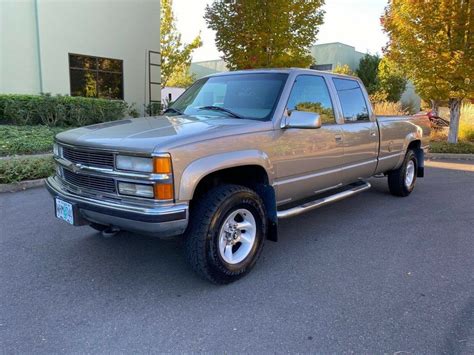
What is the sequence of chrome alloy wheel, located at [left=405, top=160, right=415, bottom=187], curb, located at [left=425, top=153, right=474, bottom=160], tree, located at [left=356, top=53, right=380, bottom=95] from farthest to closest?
1. tree, located at [left=356, top=53, right=380, bottom=95]
2. curb, located at [left=425, top=153, right=474, bottom=160]
3. chrome alloy wheel, located at [left=405, top=160, right=415, bottom=187]

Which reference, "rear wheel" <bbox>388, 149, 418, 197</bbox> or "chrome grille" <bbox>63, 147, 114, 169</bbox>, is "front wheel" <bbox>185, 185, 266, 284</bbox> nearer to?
"chrome grille" <bbox>63, 147, 114, 169</bbox>

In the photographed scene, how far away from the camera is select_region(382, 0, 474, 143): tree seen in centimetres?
1029

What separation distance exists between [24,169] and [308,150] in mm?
5084

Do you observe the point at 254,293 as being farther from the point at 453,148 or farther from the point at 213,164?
the point at 453,148

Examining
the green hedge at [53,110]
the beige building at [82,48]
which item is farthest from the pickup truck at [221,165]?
the beige building at [82,48]

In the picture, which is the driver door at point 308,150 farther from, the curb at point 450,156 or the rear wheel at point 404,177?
the curb at point 450,156

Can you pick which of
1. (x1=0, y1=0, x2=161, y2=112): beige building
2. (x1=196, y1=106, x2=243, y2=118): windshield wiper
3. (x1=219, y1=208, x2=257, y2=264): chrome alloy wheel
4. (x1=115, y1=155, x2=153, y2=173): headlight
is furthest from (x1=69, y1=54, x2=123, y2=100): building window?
(x1=219, y1=208, x2=257, y2=264): chrome alloy wheel

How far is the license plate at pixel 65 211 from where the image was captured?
334 cm

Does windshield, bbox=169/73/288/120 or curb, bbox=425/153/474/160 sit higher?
windshield, bbox=169/73/288/120

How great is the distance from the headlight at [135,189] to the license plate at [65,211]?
1.89 feet

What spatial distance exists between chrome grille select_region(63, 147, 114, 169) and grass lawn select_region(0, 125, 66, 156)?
5512mm

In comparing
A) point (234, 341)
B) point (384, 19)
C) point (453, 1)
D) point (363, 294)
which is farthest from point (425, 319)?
point (384, 19)

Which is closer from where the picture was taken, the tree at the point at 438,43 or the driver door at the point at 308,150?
the driver door at the point at 308,150

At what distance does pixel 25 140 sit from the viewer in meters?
8.84
